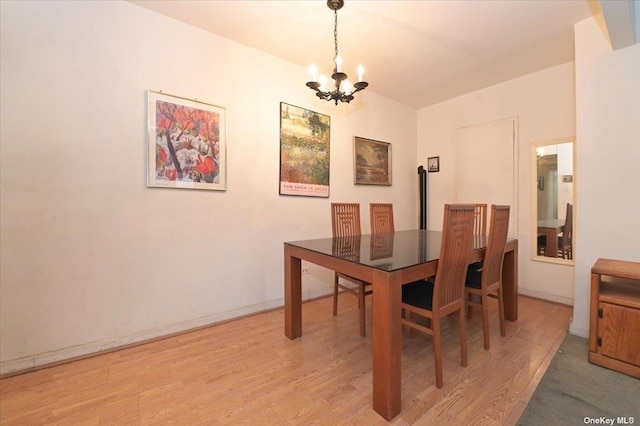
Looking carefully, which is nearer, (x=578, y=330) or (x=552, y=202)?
(x=578, y=330)

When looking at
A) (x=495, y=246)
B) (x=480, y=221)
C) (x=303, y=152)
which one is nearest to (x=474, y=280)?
(x=495, y=246)

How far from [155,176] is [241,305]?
4.73 feet

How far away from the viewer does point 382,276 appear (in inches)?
55.7

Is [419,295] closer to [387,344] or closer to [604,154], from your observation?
[387,344]

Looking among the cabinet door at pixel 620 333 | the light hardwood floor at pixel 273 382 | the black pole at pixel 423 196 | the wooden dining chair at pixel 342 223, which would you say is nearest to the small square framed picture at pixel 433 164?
the black pole at pixel 423 196

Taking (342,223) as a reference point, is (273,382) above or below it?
below

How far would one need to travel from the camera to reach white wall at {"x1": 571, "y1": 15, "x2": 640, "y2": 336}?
2.09 meters

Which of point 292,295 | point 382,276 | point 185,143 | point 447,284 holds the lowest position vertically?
point 292,295

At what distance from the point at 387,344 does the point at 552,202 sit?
3.16 metres

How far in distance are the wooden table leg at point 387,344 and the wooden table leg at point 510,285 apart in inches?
69.0

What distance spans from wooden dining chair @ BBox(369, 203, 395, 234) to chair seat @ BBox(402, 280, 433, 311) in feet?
3.58

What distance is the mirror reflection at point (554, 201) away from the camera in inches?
123

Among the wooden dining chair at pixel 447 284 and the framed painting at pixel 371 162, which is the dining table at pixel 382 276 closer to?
the wooden dining chair at pixel 447 284

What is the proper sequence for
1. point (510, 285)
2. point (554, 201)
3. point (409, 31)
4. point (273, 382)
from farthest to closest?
point (554, 201) → point (510, 285) → point (409, 31) → point (273, 382)
